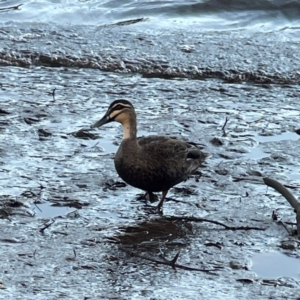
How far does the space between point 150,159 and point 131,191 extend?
1.28 feet

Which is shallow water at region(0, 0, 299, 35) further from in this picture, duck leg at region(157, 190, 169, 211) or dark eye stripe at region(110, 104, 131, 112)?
duck leg at region(157, 190, 169, 211)

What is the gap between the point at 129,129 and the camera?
6.59 meters

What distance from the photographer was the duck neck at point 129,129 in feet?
21.5

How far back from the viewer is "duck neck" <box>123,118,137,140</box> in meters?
6.56

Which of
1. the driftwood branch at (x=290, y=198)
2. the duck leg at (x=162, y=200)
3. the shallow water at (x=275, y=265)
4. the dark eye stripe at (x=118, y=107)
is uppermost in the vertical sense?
the dark eye stripe at (x=118, y=107)

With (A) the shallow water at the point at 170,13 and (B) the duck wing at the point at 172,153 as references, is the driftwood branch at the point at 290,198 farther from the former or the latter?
(A) the shallow water at the point at 170,13

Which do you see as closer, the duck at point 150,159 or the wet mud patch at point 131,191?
the wet mud patch at point 131,191

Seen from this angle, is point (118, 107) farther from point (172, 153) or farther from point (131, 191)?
point (131, 191)

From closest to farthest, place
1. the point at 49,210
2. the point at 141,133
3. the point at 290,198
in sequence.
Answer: the point at 290,198 < the point at 49,210 < the point at 141,133

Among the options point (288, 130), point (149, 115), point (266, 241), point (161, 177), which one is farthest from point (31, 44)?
point (266, 241)

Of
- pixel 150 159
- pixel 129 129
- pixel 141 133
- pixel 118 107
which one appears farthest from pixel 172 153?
pixel 141 133

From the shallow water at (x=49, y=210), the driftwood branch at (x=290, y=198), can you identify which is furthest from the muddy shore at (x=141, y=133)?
the driftwood branch at (x=290, y=198)

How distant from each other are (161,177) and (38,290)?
5.70 ft

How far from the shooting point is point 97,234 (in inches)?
228
